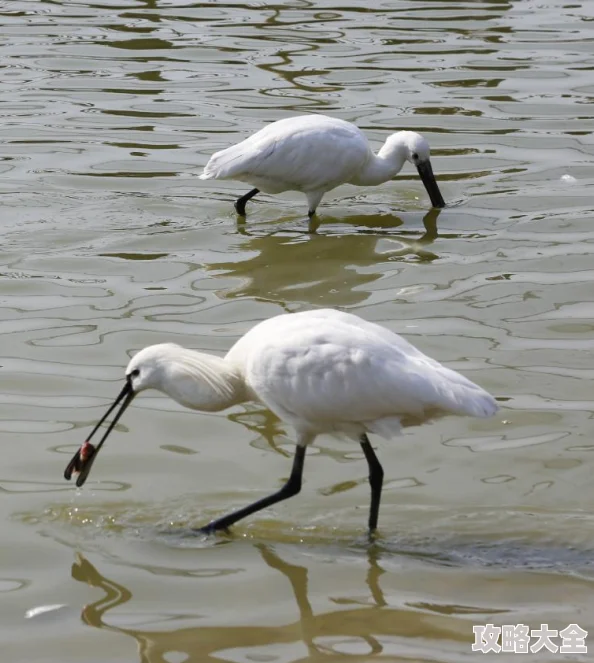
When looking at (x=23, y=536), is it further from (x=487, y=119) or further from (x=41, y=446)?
(x=487, y=119)

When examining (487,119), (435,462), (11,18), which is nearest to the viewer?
(435,462)

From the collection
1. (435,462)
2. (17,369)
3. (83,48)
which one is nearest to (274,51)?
(83,48)

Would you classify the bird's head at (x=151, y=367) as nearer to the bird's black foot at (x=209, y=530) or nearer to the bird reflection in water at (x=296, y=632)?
the bird's black foot at (x=209, y=530)

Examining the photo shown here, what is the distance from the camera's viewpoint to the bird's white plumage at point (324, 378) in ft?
18.7

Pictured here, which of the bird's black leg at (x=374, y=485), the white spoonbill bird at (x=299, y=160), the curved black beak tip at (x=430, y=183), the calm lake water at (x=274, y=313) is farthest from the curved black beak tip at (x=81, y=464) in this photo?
the curved black beak tip at (x=430, y=183)

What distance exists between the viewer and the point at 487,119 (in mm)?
13422

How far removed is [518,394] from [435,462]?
2.95 feet

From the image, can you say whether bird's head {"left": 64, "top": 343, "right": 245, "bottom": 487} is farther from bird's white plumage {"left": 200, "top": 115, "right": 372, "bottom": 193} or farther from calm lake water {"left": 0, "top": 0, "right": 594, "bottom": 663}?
bird's white plumage {"left": 200, "top": 115, "right": 372, "bottom": 193}

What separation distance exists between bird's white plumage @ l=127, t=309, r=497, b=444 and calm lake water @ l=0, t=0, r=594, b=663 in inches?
18.5

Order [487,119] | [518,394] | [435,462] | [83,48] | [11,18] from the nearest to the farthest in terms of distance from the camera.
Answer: [435,462] < [518,394] < [487,119] < [83,48] < [11,18]

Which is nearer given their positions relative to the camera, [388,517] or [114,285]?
[388,517]

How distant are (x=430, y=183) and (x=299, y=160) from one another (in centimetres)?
125

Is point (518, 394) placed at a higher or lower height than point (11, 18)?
lower

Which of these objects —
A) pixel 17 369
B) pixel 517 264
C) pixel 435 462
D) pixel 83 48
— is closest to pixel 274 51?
pixel 83 48
